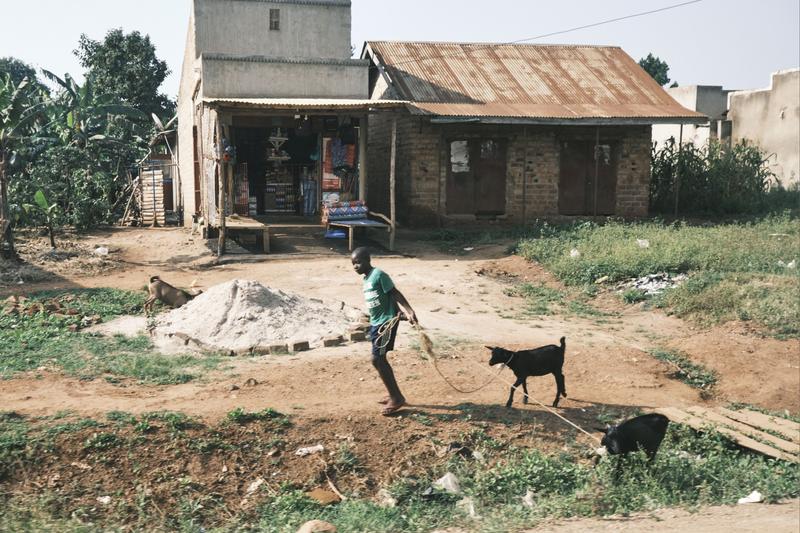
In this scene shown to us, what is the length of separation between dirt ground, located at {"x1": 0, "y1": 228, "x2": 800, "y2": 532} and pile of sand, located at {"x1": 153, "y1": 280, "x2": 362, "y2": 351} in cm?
45

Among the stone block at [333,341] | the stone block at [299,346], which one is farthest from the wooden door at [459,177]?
the stone block at [299,346]

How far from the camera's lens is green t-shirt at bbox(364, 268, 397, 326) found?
691cm

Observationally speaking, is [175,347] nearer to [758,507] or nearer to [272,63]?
[758,507]

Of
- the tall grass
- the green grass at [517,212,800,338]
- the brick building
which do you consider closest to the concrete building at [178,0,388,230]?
the brick building

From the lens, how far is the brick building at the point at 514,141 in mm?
19234

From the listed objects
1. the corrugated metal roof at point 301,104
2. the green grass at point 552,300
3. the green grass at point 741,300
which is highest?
the corrugated metal roof at point 301,104

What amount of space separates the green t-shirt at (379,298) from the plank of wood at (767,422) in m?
3.48

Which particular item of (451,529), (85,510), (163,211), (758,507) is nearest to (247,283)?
(85,510)

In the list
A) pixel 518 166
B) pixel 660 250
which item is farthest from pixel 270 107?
pixel 660 250

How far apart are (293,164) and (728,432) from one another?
47.0 feet

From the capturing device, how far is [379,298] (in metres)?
6.96

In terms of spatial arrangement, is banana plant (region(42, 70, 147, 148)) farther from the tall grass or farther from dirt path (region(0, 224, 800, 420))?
the tall grass

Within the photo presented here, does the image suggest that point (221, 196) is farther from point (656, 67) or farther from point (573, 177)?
point (656, 67)

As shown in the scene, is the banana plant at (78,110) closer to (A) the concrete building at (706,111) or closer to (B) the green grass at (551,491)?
(A) the concrete building at (706,111)
